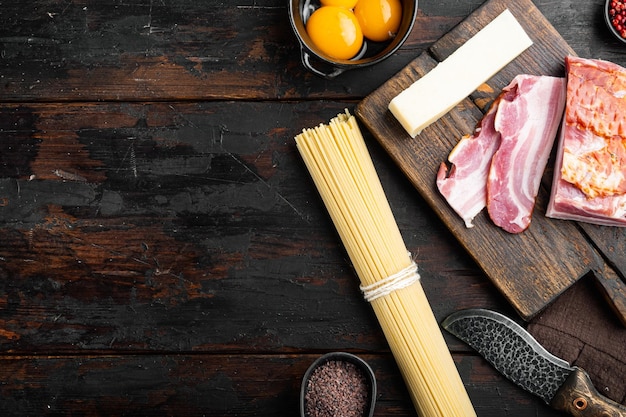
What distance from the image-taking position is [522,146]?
183 cm

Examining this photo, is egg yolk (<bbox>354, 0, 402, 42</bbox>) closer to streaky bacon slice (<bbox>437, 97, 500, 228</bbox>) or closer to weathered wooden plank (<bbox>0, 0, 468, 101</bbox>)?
weathered wooden plank (<bbox>0, 0, 468, 101</bbox>)

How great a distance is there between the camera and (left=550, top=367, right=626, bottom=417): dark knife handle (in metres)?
1.74

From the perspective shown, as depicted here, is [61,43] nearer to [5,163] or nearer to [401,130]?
[5,163]

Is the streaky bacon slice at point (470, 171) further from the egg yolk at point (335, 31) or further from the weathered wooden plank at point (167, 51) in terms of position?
the egg yolk at point (335, 31)

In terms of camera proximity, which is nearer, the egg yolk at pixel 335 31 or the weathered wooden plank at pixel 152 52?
the egg yolk at pixel 335 31

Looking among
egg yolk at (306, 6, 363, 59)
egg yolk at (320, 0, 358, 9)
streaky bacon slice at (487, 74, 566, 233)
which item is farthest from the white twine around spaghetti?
egg yolk at (320, 0, 358, 9)

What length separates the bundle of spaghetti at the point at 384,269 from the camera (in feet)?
5.87

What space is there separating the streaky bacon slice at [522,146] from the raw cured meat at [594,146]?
→ 0.07 m

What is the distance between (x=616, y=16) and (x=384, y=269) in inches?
40.4

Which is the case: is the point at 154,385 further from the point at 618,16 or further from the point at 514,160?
the point at 618,16

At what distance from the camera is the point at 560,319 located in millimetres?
1863

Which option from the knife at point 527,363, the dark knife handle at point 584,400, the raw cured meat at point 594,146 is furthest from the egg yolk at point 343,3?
the dark knife handle at point 584,400

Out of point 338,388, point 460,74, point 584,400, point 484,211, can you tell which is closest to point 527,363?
point 584,400

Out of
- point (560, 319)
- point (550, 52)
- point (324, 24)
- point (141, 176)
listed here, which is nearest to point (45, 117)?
point (141, 176)
